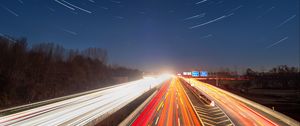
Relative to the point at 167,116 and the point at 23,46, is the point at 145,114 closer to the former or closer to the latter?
the point at 167,116

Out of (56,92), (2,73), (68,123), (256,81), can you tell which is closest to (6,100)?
(2,73)

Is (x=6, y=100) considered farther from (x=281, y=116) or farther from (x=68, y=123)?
(x=281, y=116)

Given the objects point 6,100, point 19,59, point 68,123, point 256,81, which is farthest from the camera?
point 256,81

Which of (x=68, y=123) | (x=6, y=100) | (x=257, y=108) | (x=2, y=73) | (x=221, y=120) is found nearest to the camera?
(x=68, y=123)

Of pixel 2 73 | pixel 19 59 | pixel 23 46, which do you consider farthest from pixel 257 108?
pixel 23 46

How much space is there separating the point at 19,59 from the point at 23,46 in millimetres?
7633

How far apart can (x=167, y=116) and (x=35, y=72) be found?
116 ft

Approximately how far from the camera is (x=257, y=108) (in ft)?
86.1

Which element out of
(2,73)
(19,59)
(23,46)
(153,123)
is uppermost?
(23,46)

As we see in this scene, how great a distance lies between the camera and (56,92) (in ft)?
133

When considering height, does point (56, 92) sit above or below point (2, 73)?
below

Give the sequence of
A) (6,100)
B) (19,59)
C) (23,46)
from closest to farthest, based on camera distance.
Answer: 1. (6,100)
2. (19,59)
3. (23,46)

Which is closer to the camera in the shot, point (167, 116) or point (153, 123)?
point (153, 123)

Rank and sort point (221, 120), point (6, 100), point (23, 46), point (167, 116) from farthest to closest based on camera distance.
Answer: point (23, 46) → point (6, 100) → point (167, 116) → point (221, 120)
